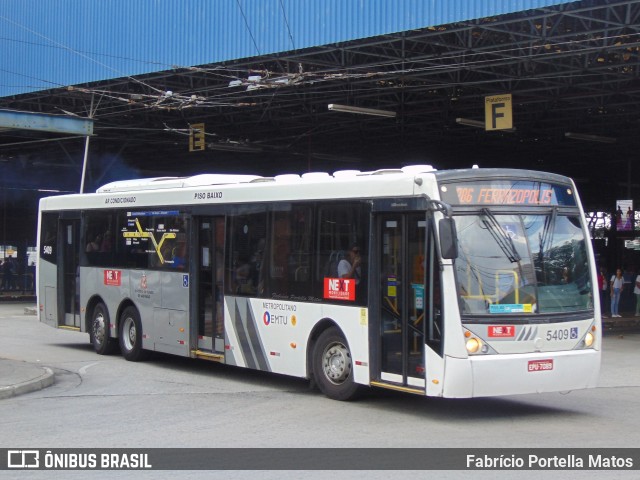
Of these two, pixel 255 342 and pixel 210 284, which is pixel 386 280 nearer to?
pixel 255 342

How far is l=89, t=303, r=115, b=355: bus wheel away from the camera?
17281 millimetres

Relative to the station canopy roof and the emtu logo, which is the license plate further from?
the station canopy roof

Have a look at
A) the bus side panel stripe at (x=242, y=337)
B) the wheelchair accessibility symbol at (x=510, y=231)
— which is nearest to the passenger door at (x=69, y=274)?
the bus side panel stripe at (x=242, y=337)

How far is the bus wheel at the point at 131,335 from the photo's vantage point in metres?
16.2

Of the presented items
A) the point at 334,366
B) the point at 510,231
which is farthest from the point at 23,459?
the point at 510,231

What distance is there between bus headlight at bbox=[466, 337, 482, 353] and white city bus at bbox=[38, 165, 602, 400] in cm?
2

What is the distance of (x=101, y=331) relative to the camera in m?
17.5

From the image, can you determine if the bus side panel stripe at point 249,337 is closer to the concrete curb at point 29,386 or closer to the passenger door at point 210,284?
the passenger door at point 210,284

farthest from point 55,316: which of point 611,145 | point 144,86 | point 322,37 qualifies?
point 611,145

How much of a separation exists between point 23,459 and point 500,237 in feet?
19.4

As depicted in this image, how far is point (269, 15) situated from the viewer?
72.9 ft

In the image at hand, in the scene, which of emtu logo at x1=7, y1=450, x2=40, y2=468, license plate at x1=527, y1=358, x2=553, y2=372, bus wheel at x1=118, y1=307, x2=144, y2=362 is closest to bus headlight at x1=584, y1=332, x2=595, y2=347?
license plate at x1=527, y1=358, x2=553, y2=372

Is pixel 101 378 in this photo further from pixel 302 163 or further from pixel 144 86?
pixel 302 163

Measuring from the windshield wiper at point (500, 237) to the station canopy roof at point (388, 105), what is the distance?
9.51m
